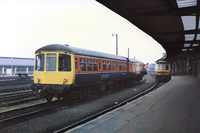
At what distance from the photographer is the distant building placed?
52156mm

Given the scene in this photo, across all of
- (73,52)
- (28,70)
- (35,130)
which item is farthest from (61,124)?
(28,70)

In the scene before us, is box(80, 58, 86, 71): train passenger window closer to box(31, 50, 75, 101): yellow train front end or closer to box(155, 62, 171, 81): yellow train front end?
box(31, 50, 75, 101): yellow train front end

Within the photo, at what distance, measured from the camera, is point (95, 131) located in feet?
19.0

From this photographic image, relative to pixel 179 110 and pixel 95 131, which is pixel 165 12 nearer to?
pixel 179 110

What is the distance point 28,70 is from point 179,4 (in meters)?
54.3

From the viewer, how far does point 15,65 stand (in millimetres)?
54656

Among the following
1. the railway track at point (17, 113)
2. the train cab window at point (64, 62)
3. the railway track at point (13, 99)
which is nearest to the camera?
the railway track at point (17, 113)

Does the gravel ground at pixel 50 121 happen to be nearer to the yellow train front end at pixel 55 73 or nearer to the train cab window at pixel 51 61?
the yellow train front end at pixel 55 73

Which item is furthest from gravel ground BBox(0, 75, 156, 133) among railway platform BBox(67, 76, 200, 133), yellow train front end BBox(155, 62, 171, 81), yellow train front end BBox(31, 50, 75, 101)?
yellow train front end BBox(155, 62, 171, 81)

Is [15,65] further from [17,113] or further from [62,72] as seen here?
[17,113]

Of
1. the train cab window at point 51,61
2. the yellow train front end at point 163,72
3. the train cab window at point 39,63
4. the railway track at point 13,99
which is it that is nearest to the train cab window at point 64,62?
the train cab window at point 51,61

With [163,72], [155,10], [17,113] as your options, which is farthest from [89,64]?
[163,72]

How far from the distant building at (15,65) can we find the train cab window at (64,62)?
43.7 metres

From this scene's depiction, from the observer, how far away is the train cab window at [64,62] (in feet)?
35.8
